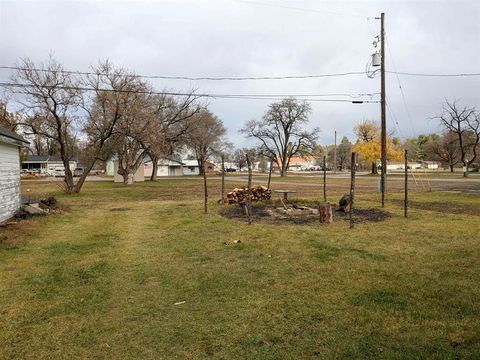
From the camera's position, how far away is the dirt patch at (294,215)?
12.1 meters

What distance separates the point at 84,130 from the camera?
2750 centimetres

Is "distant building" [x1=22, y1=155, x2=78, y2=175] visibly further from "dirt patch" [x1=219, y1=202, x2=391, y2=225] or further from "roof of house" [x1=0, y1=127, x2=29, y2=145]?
"dirt patch" [x1=219, y1=202, x2=391, y2=225]

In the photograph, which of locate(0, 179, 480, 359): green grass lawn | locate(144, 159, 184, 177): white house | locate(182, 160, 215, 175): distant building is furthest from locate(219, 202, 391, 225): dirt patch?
locate(182, 160, 215, 175): distant building

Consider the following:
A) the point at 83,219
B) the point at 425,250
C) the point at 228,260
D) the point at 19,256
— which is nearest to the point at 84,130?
the point at 83,219

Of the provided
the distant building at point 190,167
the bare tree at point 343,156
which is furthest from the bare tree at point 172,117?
the bare tree at point 343,156

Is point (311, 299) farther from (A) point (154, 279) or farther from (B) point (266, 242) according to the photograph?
(B) point (266, 242)

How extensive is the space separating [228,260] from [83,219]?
26.2 ft

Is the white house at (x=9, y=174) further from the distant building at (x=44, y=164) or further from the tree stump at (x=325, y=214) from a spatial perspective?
the distant building at (x=44, y=164)

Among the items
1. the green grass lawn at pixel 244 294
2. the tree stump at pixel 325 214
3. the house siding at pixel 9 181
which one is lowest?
the green grass lawn at pixel 244 294

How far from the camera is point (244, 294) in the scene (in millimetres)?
5371

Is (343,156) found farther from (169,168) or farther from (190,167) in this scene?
(169,168)

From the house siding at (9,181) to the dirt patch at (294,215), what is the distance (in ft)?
23.4

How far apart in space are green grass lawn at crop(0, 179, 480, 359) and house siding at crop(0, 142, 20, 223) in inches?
109

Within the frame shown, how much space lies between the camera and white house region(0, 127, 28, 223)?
12.1 metres
